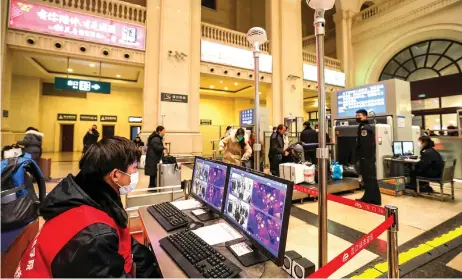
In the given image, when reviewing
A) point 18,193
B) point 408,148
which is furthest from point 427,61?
point 18,193

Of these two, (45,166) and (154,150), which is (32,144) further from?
(154,150)

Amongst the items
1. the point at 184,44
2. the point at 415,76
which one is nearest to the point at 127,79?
the point at 184,44

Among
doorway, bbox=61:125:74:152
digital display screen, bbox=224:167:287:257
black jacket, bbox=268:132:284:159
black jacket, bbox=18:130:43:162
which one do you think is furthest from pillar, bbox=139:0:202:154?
doorway, bbox=61:125:74:152

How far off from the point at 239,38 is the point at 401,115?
6702mm

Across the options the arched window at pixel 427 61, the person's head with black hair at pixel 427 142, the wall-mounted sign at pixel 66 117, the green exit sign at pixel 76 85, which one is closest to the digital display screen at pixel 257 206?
the person's head with black hair at pixel 427 142

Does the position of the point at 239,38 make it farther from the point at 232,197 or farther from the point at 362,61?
the point at 232,197

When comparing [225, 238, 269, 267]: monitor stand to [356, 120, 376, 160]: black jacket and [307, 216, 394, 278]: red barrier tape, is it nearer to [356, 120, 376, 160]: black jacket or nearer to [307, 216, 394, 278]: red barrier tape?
[307, 216, 394, 278]: red barrier tape

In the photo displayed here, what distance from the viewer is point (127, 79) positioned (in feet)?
39.8

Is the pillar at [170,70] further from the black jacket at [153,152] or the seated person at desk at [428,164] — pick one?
the seated person at desk at [428,164]

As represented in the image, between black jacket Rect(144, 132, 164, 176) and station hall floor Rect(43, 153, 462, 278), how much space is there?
9.09 ft

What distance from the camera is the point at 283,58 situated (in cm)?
1003

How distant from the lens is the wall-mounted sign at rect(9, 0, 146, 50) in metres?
6.14

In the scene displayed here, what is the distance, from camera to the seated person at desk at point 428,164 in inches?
165

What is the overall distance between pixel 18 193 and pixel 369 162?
4548mm
